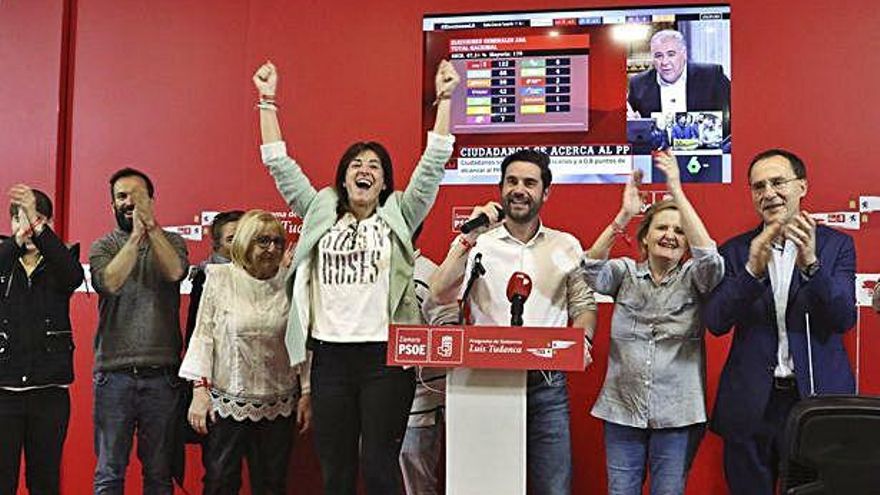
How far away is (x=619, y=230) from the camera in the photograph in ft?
10.1

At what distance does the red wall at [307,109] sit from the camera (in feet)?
12.8

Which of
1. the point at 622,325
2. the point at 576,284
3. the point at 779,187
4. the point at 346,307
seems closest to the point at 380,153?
the point at 346,307

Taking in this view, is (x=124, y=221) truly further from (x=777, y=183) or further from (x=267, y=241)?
(x=777, y=183)

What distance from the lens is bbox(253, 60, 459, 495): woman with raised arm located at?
9.76ft

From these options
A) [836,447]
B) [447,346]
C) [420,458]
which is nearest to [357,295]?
[447,346]

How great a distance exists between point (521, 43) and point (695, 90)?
818 mm

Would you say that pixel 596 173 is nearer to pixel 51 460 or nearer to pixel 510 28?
pixel 510 28

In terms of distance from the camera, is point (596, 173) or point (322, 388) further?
point (596, 173)

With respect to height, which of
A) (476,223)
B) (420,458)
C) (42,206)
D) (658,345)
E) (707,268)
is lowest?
(420,458)

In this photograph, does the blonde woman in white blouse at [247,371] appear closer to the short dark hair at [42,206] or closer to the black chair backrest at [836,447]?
the short dark hair at [42,206]

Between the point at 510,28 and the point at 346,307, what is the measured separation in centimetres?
179

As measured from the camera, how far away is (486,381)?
2.74 m

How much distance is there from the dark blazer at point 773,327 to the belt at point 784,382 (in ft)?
0.10

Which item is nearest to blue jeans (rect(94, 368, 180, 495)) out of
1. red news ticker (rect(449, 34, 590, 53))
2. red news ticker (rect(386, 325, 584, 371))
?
red news ticker (rect(386, 325, 584, 371))
